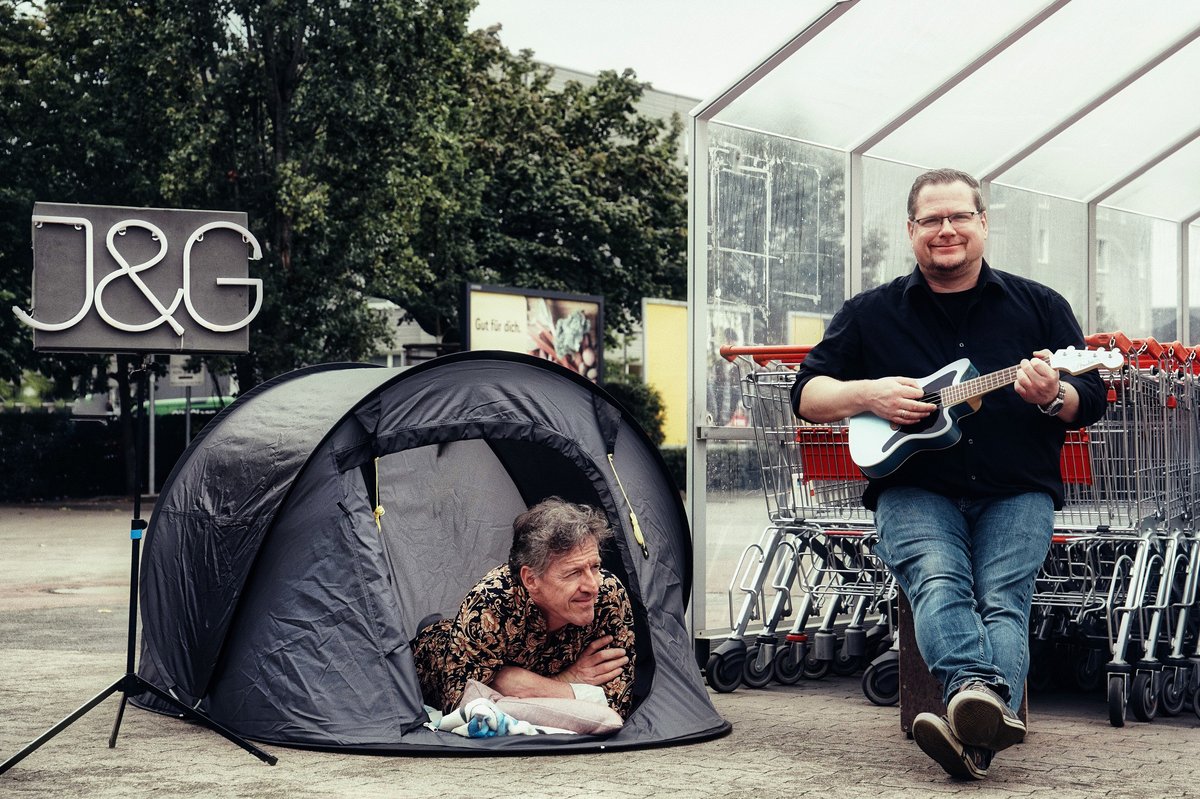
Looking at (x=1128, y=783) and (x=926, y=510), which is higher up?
(x=926, y=510)

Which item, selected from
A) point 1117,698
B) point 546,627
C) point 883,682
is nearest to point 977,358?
point 1117,698

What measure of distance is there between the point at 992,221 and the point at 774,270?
235 cm

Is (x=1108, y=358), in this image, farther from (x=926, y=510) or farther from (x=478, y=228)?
(x=478, y=228)

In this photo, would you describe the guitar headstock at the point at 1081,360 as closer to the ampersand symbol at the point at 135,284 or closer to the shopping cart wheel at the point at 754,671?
the shopping cart wheel at the point at 754,671

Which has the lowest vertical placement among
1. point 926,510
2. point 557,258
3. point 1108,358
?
point 926,510

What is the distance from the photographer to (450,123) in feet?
92.2

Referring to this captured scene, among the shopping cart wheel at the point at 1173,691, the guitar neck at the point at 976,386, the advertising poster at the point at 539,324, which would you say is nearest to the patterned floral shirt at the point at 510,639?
the guitar neck at the point at 976,386

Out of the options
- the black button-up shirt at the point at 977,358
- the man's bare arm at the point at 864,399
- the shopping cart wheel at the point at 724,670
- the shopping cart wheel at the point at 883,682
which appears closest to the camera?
the man's bare arm at the point at 864,399

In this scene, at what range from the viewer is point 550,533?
5.94 metres

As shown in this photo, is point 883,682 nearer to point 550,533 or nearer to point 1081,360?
point 550,533

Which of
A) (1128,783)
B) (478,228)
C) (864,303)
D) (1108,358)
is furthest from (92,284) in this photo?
(478,228)

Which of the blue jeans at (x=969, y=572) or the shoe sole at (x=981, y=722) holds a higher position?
the blue jeans at (x=969, y=572)

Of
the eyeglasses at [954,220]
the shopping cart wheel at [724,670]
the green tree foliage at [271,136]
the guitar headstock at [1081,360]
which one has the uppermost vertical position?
the green tree foliage at [271,136]

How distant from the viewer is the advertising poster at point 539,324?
17.7 m
